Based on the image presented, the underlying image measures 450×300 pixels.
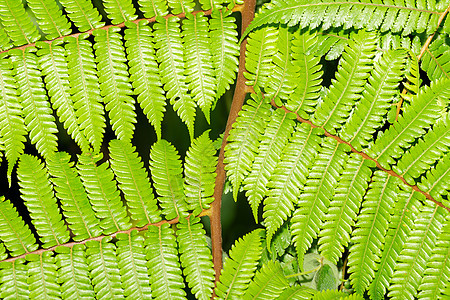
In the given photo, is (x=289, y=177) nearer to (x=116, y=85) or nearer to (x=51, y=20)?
(x=116, y=85)

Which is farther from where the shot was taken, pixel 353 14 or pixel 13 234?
pixel 13 234

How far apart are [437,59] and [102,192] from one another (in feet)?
3.99

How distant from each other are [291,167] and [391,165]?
0.35 metres

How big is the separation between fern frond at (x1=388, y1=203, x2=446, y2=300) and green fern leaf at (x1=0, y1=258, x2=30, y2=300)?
1.19 m

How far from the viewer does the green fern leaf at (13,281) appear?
141cm

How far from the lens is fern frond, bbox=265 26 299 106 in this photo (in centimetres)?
136

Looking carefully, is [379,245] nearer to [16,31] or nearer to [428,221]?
[428,221]

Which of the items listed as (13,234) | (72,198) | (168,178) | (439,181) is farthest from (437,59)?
(13,234)

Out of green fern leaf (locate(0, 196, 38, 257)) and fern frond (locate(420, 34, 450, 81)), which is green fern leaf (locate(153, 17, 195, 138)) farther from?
fern frond (locate(420, 34, 450, 81))

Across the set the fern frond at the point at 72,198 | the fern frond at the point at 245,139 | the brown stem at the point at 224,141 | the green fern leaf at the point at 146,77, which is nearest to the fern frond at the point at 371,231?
the fern frond at the point at 245,139

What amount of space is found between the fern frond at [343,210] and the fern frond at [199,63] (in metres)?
0.48

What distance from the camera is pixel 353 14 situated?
1.29 meters

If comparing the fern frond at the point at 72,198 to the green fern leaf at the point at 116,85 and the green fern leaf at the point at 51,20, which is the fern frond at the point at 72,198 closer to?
the green fern leaf at the point at 116,85

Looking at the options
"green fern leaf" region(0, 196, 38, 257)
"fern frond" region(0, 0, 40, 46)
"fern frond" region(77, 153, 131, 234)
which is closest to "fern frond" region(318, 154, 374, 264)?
"fern frond" region(77, 153, 131, 234)
